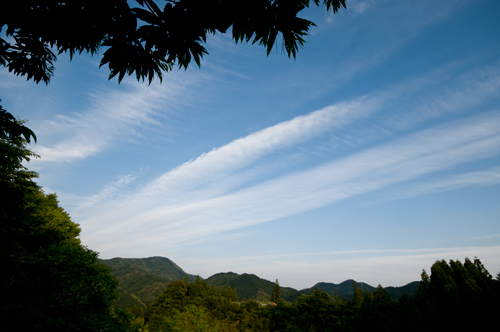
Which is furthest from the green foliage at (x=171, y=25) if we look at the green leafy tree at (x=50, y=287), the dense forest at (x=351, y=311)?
the dense forest at (x=351, y=311)

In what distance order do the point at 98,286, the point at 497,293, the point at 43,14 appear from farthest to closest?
the point at 497,293, the point at 98,286, the point at 43,14

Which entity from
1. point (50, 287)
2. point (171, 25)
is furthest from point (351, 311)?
point (171, 25)

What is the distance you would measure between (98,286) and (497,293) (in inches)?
1920

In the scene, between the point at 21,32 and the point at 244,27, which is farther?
the point at 21,32

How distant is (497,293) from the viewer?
33562 mm

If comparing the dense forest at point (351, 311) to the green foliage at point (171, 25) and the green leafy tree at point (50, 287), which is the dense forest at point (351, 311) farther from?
the green foliage at point (171, 25)

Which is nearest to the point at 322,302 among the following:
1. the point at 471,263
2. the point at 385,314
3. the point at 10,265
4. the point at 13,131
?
the point at 385,314

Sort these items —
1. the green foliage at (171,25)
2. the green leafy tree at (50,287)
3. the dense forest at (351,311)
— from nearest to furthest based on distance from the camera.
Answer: the green foliage at (171,25) < the green leafy tree at (50,287) < the dense forest at (351,311)

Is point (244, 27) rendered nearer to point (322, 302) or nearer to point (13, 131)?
point (13, 131)

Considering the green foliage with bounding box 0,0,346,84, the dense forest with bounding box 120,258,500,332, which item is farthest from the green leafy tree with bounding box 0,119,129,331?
the dense forest with bounding box 120,258,500,332

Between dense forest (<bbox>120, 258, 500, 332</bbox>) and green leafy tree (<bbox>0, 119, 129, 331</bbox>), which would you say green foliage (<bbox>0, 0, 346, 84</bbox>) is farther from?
dense forest (<bbox>120, 258, 500, 332</bbox>)

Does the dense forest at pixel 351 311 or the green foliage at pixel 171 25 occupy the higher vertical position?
the green foliage at pixel 171 25

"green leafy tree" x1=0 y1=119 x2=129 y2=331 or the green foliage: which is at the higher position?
the green foliage

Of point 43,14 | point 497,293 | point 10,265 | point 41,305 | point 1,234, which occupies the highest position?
point 43,14
